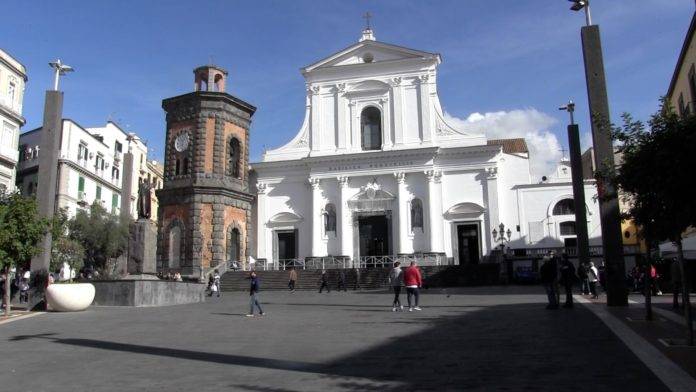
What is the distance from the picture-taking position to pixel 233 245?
3922 centimetres

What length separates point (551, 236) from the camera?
40000 millimetres

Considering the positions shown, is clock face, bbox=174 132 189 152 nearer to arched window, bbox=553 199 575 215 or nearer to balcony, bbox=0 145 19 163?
balcony, bbox=0 145 19 163

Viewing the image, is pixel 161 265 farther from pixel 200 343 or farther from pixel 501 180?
pixel 200 343

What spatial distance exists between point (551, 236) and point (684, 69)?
15.0 m

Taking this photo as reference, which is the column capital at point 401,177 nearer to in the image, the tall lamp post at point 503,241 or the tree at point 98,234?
the tall lamp post at point 503,241

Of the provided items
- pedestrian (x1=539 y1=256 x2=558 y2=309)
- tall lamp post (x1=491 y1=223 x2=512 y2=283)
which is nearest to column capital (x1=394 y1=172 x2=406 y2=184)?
tall lamp post (x1=491 y1=223 x2=512 y2=283)

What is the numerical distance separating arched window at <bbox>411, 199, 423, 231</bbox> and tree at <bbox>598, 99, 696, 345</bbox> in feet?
99.7

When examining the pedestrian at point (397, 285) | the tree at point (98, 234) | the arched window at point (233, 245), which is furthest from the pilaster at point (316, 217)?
the pedestrian at point (397, 285)

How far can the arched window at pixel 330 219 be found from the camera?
42.0 m

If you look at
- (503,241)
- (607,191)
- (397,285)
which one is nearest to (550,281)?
(607,191)

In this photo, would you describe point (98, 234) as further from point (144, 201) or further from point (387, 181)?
point (144, 201)

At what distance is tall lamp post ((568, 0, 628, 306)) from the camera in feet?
50.2

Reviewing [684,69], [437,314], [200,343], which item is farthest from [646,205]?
[684,69]

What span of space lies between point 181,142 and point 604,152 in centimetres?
2992
